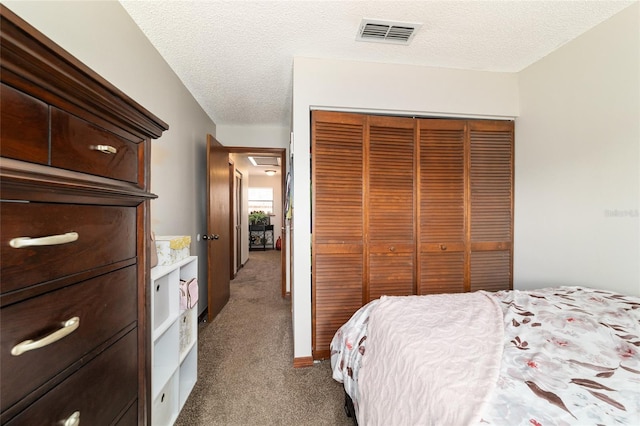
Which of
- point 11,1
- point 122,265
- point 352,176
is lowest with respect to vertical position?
point 122,265

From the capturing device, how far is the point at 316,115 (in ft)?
6.75

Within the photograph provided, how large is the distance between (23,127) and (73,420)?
0.70m

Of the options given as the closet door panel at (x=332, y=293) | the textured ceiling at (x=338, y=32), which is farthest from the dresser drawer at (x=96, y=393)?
the textured ceiling at (x=338, y=32)

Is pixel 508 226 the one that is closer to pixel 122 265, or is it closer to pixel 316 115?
pixel 316 115

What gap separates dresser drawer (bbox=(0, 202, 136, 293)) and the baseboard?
5.39 ft

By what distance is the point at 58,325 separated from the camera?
23.8 inches

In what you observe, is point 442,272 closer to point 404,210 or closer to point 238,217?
point 404,210

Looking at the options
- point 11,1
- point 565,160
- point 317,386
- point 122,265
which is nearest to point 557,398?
point 122,265

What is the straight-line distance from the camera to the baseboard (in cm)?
204

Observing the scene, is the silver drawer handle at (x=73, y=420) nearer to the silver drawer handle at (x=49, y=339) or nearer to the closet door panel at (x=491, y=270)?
the silver drawer handle at (x=49, y=339)

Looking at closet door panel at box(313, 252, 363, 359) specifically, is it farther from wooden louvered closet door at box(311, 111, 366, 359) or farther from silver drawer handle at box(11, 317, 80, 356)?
silver drawer handle at box(11, 317, 80, 356)

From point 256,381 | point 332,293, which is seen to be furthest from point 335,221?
point 256,381

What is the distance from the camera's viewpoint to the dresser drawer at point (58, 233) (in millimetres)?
507

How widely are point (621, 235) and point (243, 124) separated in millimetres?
3845
